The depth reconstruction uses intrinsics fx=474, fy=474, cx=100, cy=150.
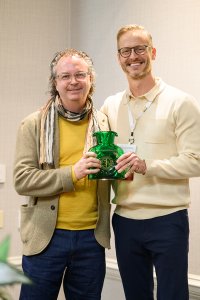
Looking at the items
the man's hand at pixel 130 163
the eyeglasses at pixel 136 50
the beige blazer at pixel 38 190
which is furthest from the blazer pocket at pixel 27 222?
the eyeglasses at pixel 136 50

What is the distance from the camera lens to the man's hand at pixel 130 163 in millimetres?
1618

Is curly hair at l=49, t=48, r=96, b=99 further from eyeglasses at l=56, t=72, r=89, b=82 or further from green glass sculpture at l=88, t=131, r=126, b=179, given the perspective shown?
green glass sculpture at l=88, t=131, r=126, b=179

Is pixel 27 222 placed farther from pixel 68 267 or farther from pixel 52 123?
pixel 52 123

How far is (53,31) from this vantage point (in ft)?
9.98

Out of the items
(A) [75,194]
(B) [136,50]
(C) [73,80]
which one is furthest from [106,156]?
(B) [136,50]

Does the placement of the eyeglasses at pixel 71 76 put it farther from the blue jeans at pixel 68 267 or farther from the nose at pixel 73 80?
the blue jeans at pixel 68 267

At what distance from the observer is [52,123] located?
1764mm

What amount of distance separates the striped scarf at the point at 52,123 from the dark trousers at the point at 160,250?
358 millimetres

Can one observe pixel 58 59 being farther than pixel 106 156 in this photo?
Yes

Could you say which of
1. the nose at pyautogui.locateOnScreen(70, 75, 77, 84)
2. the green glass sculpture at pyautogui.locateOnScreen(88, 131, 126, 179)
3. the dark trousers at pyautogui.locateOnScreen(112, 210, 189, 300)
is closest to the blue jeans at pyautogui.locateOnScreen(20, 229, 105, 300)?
the dark trousers at pyautogui.locateOnScreen(112, 210, 189, 300)

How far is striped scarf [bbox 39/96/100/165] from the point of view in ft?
5.68

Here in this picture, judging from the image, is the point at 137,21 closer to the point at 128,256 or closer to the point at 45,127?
the point at 45,127

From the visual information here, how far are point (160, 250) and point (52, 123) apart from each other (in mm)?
617

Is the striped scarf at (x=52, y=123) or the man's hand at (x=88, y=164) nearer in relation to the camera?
the man's hand at (x=88, y=164)
